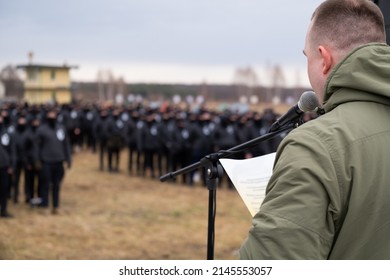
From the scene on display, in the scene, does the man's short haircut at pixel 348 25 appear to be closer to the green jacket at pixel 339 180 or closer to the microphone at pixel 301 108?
the green jacket at pixel 339 180

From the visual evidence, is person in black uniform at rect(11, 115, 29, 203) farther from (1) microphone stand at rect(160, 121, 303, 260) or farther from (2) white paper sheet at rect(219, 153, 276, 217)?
(2) white paper sheet at rect(219, 153, 276, 217)

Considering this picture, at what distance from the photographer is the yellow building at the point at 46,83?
31438mm

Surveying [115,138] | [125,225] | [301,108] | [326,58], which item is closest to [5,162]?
[125,225]

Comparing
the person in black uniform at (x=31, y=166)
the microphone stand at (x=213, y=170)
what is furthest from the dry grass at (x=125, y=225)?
the microphone stand at (x=213, y=170)

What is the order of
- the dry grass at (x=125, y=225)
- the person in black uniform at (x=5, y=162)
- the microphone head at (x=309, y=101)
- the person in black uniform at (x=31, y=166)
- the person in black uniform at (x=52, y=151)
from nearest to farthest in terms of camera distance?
the microphone head at (x=309, y=101) → the dry grass at (x=125, y=225) → the person in black uniform at (x=5, y=162) → the person in black uniform at (x=52, y=151) → the person in black uniform at (x=31, y=166)

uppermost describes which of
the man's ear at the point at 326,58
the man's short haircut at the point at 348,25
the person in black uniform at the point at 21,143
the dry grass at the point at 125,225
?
the man's short haircut at the point at 348,25

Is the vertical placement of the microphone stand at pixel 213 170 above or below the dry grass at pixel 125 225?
above

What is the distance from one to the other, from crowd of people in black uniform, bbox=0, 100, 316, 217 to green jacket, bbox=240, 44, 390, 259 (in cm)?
765

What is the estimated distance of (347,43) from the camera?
64.9 inches

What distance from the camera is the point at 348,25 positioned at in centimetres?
165

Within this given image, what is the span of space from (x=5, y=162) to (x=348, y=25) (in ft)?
32.6

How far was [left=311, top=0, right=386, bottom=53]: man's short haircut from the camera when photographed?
5.41 feet

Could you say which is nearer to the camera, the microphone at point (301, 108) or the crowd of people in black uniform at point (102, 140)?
the microphone at point (301, 108)

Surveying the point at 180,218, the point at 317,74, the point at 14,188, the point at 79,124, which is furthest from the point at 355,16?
the point at 79,124
